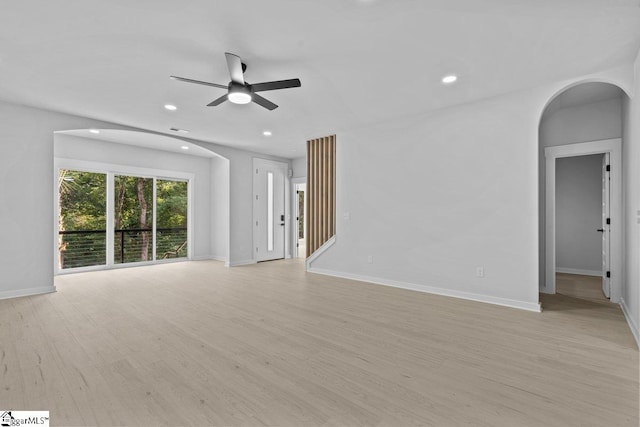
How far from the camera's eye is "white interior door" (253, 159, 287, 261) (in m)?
7.38

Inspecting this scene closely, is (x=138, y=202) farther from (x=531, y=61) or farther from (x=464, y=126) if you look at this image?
(x=531, y=61)

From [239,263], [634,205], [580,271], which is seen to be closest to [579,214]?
[580,271]

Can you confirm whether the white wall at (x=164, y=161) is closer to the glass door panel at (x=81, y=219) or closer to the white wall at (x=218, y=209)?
the white wall at (x=218, y=209)

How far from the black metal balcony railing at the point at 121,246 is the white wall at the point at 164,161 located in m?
0.47

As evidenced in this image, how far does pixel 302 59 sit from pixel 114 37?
5.54ft

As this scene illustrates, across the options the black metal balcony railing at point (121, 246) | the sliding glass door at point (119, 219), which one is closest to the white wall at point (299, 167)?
the sliding glass door at point (119, 219)

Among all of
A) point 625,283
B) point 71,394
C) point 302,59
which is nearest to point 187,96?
point 302,59

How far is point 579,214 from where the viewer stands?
575cm

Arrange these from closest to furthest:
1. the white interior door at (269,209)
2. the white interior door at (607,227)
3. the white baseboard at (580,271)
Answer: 1. the white interior door at (607,227)
2. the white baseboard at (580,271)
3. the white interior door at (269,209)

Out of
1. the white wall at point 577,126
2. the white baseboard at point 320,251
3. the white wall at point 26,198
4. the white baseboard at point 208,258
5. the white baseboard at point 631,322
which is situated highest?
the white wall at point 577,126

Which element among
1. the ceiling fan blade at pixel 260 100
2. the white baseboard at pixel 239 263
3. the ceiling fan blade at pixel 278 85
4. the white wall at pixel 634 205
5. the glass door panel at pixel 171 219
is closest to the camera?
the white wall at pixel 634 205

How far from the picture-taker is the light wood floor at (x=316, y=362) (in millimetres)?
1715

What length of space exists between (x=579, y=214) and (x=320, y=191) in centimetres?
516

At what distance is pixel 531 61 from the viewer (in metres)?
3.00
